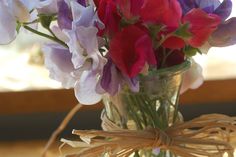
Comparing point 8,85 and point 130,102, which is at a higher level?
point 130,102

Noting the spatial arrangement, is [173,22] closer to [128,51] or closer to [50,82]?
[128,51]

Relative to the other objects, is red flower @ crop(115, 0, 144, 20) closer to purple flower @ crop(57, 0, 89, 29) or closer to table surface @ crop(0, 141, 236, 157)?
purple flower @ crop(57, 0, 89, 29)

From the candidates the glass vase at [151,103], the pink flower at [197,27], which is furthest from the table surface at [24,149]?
the pink flower at [197,27]

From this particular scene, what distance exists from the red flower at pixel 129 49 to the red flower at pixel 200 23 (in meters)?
0.04

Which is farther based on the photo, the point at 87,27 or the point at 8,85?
the point at 8,85

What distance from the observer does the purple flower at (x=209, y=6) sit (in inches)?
20.8

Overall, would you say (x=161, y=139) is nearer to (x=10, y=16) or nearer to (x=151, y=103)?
(x=151, y=103)

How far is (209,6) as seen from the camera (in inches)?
20.9

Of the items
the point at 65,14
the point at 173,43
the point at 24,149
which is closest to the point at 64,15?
the point at 65,14

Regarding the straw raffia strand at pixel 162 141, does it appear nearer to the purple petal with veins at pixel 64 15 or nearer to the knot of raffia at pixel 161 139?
the knot of raffia at pixel 161 139

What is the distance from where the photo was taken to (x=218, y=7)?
532mm

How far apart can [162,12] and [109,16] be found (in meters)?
0.05

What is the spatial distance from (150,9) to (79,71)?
0.09 m

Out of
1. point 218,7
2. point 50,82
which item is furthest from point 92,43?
point 50,82
